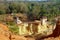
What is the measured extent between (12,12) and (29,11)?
515cm

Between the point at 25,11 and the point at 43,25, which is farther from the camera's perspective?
the point at 25,11

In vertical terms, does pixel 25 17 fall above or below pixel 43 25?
below

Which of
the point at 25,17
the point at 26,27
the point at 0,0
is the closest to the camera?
the point at 26,27

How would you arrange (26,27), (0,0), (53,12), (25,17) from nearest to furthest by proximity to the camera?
(26,27) → (25,17) → (53,12) → (0,0)

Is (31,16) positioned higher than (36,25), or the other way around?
(36,25)

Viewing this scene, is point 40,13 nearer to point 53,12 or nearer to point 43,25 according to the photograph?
point 53,12

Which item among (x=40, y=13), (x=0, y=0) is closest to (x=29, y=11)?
(x=40, y=13)

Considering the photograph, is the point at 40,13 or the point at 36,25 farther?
the point at 40,13

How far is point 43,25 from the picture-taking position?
3453 cm

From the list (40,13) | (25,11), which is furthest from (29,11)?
(40,13)

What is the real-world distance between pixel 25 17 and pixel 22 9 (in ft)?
30.2

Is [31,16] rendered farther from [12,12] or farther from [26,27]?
[26,27]

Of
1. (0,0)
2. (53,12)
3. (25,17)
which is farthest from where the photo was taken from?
(0,0)

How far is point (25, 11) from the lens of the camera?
64.8 metres
